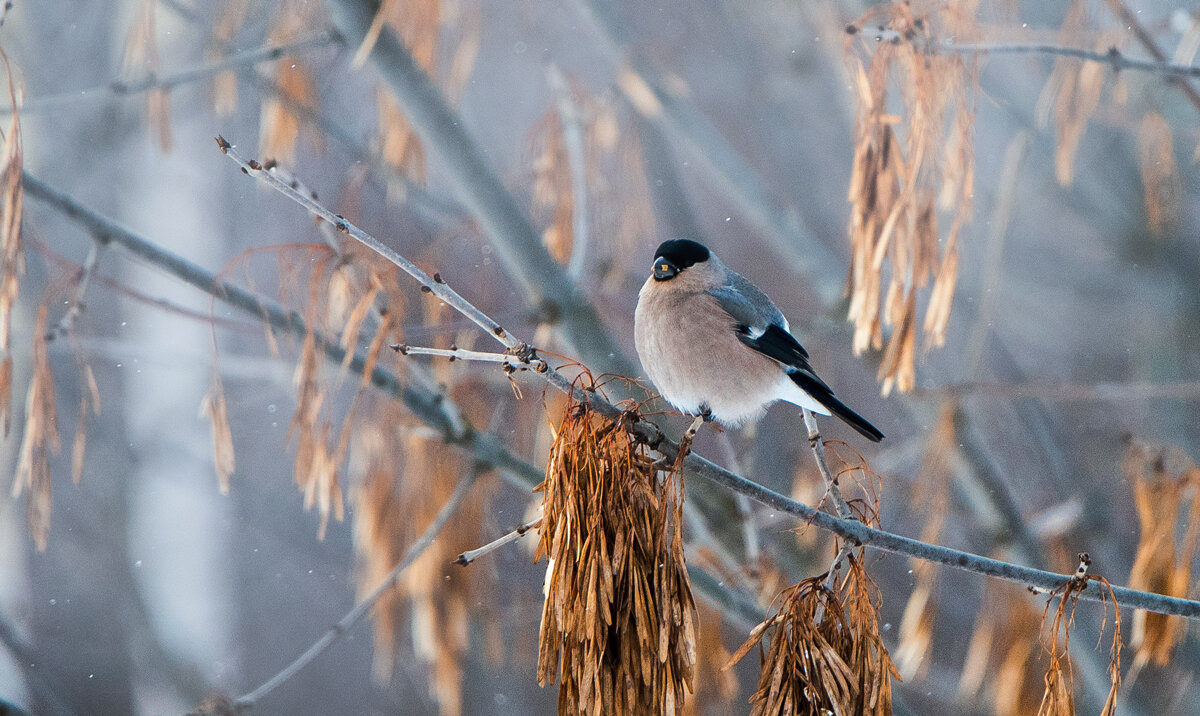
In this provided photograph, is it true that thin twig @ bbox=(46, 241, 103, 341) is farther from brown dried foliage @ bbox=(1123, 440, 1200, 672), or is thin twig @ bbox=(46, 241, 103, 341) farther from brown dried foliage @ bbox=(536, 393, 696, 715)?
brown dried foliage @ bbox=(1123, 440, 1200, 672)

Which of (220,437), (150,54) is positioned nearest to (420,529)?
(220,437)

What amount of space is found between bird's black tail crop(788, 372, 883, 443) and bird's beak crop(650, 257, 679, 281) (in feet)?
0.59

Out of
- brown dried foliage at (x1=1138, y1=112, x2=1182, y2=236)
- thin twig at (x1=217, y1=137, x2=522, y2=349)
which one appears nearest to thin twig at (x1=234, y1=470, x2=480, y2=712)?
thin twig at (x1=217, y1=137, x2=522, y2=349)

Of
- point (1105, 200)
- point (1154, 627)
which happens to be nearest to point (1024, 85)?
point (1105, 200)

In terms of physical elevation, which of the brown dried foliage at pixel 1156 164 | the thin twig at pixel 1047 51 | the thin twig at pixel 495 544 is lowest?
the thin twig at pixel 495 544

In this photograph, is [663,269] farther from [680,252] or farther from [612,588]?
[612,588]

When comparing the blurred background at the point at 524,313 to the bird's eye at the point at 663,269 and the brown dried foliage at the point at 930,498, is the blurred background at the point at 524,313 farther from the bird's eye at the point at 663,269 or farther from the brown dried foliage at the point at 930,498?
the bird's eye at the point at 663,269

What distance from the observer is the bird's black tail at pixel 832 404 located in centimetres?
79

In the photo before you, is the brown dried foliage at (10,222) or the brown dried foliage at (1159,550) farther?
the brown dried foliage at (1159,550)

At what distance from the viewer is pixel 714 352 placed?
0.91 m

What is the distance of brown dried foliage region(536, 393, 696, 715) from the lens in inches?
23.1

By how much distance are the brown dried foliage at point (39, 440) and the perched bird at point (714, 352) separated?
719mm

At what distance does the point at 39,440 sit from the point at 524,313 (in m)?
0.70

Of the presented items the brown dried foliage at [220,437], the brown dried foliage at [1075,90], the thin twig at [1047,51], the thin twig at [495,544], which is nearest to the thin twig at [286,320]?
the brown dried foliage at [220,437]
